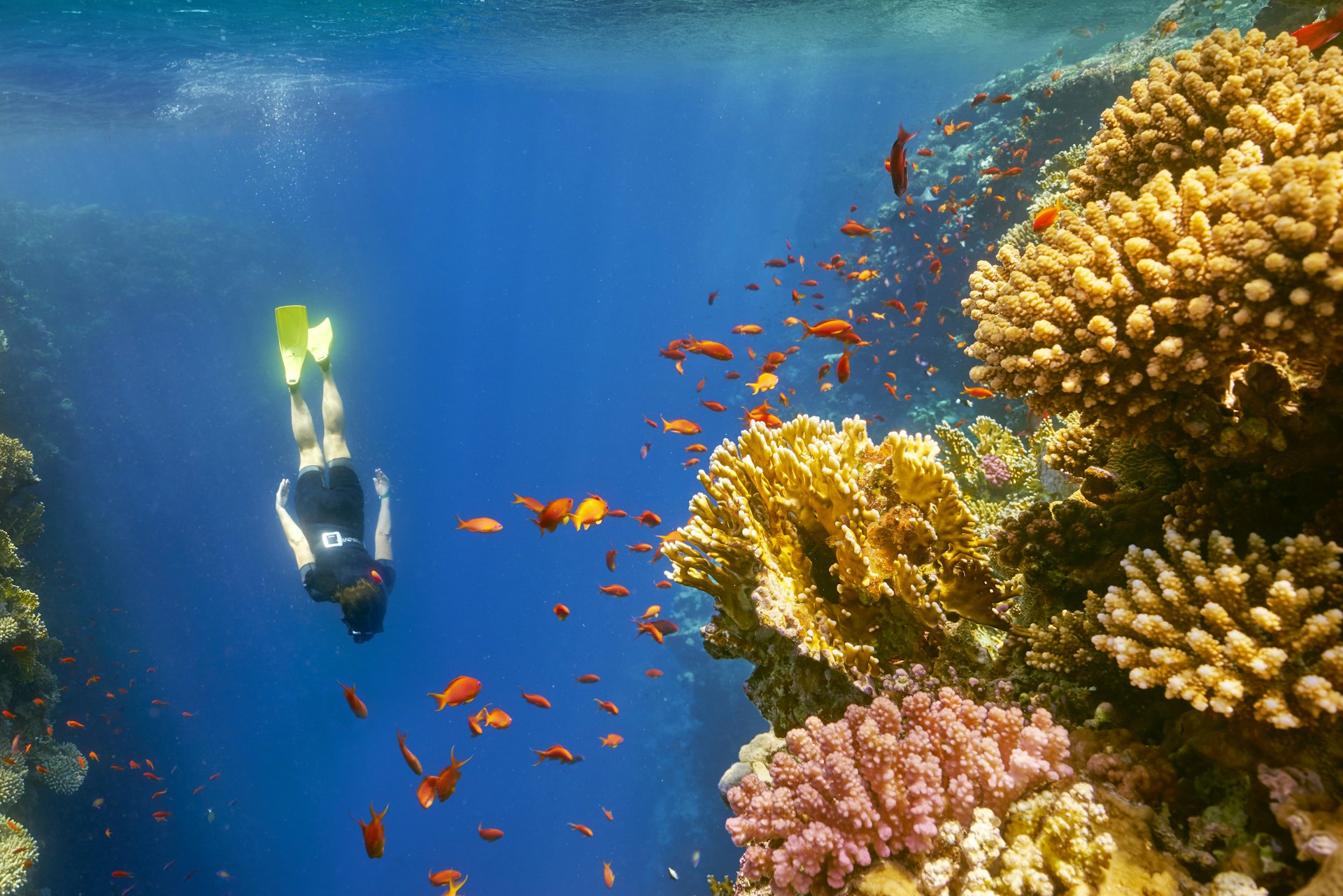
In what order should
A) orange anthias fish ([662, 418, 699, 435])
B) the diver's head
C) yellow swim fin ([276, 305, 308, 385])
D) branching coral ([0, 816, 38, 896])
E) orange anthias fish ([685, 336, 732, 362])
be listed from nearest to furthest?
orange anthias fish ([685, 336, 732, 362]), branching coral ([0, 816, 38, 896]), the diver's head, orange anthias fish ([662, 418, 699, 435]), yellow swim fin ([276, 305, 308, 385])

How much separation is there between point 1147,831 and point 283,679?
37703 millimetres

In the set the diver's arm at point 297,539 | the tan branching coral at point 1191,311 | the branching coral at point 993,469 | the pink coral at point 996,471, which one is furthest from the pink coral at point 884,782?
the diver's arm at point 297,539

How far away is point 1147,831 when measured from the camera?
2.00 meters

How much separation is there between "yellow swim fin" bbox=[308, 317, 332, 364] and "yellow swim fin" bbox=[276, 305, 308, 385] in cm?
18

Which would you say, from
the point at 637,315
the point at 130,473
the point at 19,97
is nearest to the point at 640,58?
the point at 19,97

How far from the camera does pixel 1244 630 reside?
193cm

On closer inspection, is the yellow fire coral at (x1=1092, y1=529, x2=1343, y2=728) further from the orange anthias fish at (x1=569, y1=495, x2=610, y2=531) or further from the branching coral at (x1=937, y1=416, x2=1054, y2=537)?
the orange anthias fish at (x1=569, y1=495, x2=610, y2=531)

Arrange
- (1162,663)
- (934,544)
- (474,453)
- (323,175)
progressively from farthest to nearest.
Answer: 1. (323,175)
2. (474,453)
3. (934,544)
4. (1162,663)

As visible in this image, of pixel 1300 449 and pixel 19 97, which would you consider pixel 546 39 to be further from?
pixel 1300 449

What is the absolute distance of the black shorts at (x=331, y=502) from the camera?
938 cm

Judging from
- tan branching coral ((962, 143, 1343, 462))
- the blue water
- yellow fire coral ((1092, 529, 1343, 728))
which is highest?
tan branching coral ((962, 143, 1343, 462))

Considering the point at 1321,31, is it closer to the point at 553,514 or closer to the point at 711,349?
the point at 711,349

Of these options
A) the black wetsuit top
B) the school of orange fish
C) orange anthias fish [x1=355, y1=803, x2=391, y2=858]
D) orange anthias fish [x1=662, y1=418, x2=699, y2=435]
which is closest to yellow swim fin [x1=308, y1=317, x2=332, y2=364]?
the black wetsuit top

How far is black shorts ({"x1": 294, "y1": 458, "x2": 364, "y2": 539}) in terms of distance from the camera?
938 centimetres
